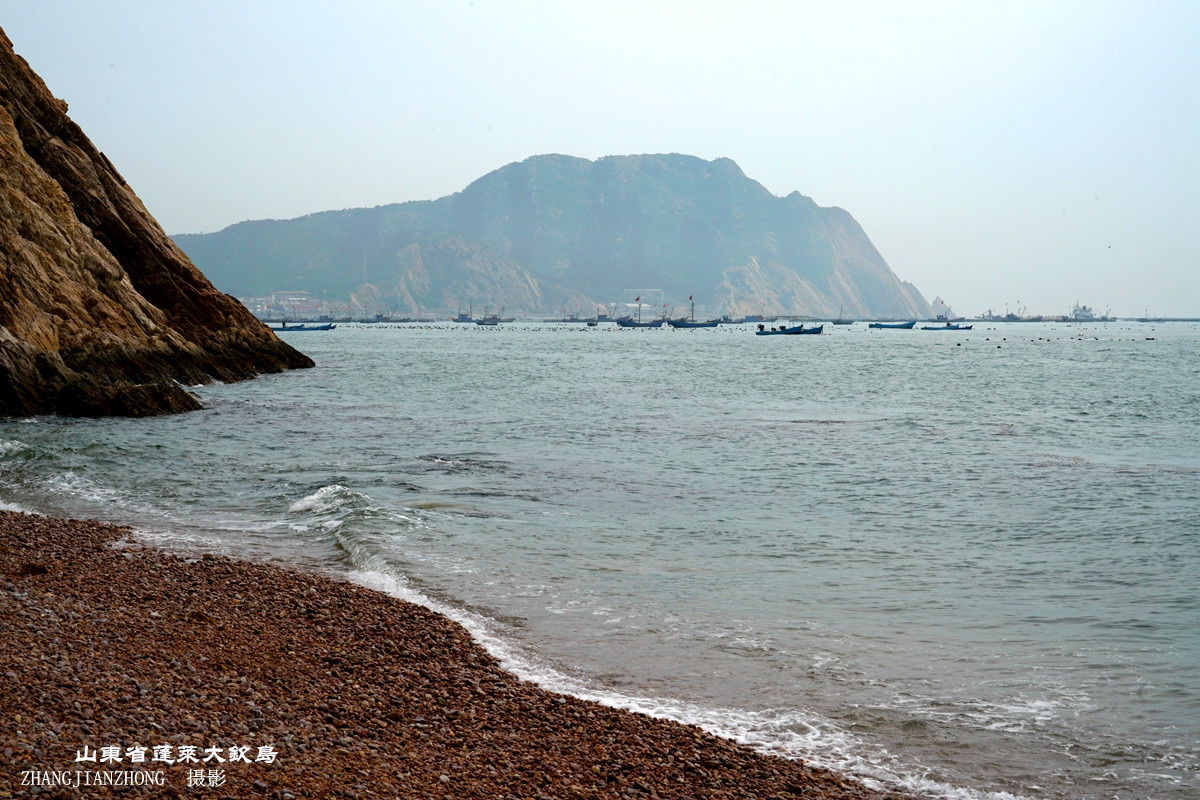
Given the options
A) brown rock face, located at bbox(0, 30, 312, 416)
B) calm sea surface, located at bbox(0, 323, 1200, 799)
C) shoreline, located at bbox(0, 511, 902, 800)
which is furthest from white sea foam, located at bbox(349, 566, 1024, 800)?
brown rock face, located at bbox(0, 30, 312, 416)

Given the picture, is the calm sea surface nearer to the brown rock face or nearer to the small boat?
the brown rock face

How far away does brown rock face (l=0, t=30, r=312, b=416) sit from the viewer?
30.3 meters

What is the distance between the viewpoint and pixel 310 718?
6945 mm

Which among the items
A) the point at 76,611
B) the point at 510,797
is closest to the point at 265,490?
the point at 76,611

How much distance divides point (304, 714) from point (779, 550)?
367 inches

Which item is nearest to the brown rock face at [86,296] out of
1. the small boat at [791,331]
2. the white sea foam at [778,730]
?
the white sea foam at [778,730]

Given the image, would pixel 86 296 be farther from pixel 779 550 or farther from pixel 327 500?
pixel 779 550

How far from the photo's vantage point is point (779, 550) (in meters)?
14.7

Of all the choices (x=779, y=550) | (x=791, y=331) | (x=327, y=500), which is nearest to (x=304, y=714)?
(x=779, y=550)

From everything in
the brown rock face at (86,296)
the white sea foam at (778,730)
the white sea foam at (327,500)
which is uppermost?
the brown rock face at (86,296)

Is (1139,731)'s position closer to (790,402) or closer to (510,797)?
(510,797)

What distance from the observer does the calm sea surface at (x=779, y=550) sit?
323 inches

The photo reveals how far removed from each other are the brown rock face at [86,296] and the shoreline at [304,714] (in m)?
22.8

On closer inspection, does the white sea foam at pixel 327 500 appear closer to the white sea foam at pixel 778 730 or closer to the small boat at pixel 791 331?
the white sea foam at pixel 778 730
